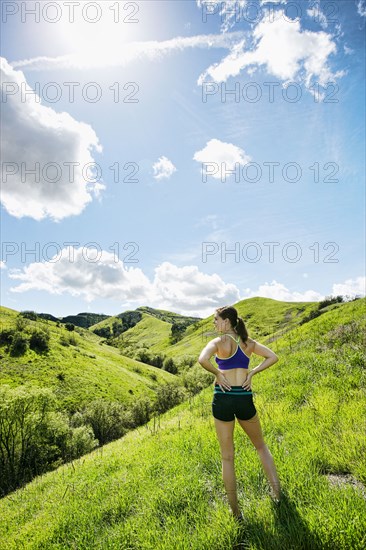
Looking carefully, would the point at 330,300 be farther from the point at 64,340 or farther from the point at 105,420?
the point at 64,340

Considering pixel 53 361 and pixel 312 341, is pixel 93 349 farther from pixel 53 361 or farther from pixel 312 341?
pixel 312 341

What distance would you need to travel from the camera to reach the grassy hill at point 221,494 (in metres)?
3.65

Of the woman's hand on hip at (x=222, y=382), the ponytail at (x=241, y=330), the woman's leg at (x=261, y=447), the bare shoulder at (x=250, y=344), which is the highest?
the ponytail at (x=241, y=330)

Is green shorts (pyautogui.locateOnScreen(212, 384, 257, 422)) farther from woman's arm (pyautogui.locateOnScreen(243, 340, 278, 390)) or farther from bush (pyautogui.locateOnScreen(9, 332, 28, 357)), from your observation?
bush (pyautogui.locateOnScreen(9, 332, 28, 357))

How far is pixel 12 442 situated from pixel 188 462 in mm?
65094

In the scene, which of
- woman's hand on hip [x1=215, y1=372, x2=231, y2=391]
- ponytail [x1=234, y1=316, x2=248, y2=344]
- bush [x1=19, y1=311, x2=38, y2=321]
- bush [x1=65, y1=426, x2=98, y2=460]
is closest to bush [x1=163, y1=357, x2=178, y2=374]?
bush [x1=19, y1=311, x2=38, y2=321]

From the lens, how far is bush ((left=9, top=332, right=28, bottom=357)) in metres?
105

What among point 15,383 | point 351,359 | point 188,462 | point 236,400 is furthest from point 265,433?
→ point 15,383

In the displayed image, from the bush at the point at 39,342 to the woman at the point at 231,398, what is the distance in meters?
122

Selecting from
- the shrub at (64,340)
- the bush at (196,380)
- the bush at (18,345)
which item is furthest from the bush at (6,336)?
the bush at (196,380)

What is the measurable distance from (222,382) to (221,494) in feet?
7.28

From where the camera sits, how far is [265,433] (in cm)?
695

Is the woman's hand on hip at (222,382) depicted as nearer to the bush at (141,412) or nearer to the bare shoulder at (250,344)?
the bare shoulder at (250,344)

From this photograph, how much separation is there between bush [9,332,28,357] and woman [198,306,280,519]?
11920cm
